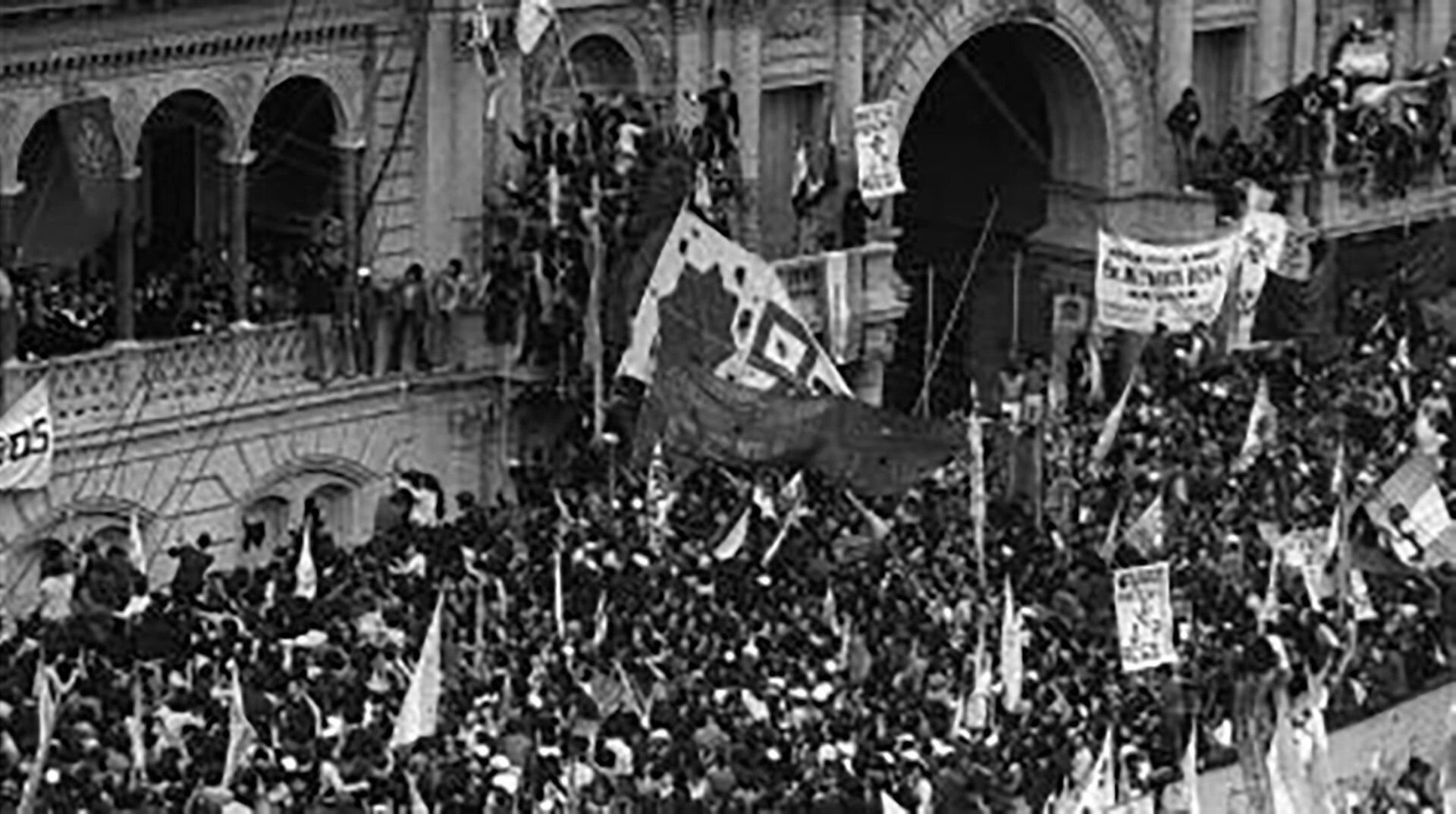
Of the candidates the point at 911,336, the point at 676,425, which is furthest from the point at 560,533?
the point at 911,336

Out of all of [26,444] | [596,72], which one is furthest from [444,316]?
[26,444]

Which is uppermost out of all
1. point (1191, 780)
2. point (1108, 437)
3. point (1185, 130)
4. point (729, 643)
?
point (1185, 130)

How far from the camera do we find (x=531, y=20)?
53156mm

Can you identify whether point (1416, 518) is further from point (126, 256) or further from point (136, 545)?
point (126, 256)

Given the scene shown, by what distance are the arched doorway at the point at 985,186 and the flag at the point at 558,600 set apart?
49.4 feet

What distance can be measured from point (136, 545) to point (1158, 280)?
1310 cm

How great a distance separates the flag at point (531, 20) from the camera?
53.1 meters

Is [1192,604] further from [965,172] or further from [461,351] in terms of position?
[965,172]

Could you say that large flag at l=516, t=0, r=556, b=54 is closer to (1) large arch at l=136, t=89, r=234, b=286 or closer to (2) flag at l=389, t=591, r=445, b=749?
(1) large arch at l=136, t=89, r=234, b=286

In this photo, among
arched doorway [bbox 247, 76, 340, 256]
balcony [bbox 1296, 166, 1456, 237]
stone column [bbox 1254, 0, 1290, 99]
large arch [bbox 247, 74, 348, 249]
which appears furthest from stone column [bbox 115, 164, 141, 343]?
stone column [bbox 1254, 0, 1290, 99]

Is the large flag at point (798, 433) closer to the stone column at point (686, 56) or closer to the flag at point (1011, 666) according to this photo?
the flag at point (1011, 666)

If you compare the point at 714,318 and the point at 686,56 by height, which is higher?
the point at 686,56

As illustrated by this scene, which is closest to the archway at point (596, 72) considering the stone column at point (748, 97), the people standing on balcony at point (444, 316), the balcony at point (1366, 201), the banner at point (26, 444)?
the stone column at point (748, 97)

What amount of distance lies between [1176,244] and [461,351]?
28.7ft
